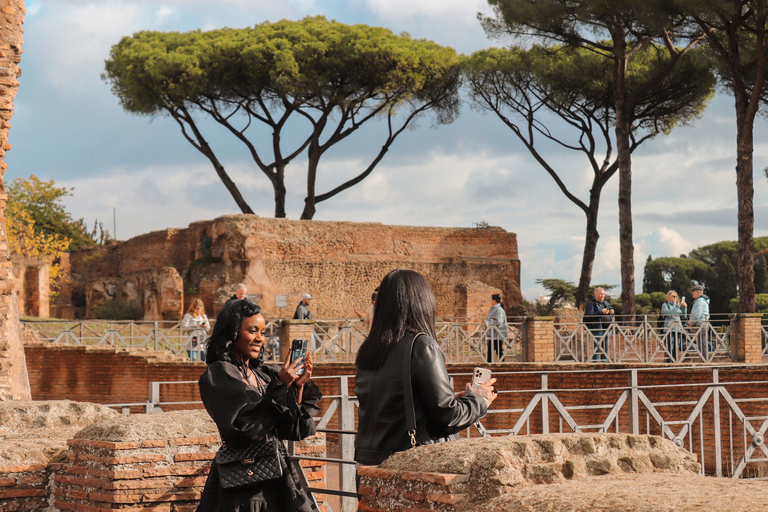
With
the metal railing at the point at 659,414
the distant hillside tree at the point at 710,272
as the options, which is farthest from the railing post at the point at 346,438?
the distant hillside tree at the point at 710,272

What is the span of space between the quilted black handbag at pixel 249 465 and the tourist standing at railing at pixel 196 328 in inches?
466

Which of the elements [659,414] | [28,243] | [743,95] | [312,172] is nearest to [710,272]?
[312,172]

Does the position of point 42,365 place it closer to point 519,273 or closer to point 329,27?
point 329,27

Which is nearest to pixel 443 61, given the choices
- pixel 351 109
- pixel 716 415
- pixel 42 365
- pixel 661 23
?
pixel 351 109

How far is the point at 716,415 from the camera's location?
24.8 feet

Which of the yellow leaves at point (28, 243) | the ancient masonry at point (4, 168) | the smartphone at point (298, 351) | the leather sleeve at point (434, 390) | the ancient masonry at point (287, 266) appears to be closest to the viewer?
the leather sleeve at point (434, 390)

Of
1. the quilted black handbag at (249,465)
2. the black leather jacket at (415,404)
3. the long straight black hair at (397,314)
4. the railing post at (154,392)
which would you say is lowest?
the railing post at (154,392)

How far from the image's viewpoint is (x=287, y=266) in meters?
28.4

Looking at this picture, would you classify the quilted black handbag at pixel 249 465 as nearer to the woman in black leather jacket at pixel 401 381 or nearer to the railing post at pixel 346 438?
the woman in black leather jacket at pixel 401 381

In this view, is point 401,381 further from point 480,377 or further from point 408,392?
point 480,377

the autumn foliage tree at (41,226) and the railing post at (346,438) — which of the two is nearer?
the railing post at (346,438)

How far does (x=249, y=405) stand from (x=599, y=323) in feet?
34.7

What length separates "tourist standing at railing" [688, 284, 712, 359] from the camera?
12.2m

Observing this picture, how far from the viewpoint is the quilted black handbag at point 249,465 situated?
2838 mm
